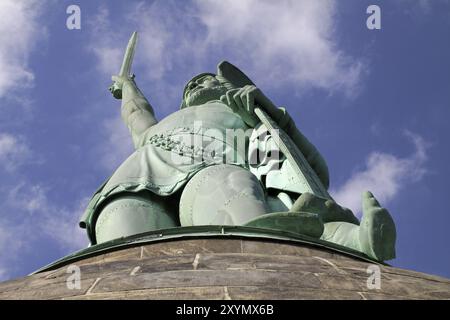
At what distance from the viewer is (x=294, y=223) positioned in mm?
6031

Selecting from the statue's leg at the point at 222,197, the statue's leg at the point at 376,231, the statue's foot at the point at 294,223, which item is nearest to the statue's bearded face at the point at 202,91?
the statue's leg at the point at 222,197

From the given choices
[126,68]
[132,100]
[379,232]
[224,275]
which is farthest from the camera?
[126,68]

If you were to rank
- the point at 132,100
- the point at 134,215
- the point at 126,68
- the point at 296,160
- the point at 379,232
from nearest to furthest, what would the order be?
the point at 379,232, the point at 134,215, the point at 296,160, the point at 132,100, the point at 126,68

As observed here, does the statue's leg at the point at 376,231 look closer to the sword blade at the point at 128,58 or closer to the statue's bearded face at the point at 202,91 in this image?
the statue's bearded face at the point at 202,91

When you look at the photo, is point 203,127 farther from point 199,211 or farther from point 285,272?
point 285,272

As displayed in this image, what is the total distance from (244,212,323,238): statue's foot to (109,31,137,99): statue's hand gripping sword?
623 cm

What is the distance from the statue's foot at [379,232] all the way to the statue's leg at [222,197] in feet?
3.79

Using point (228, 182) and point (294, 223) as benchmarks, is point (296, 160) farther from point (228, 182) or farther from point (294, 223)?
point (294, 223)

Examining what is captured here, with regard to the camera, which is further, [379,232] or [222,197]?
[222,197]

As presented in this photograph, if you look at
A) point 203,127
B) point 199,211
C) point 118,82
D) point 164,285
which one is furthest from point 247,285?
point 118,82

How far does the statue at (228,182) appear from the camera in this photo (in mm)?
6172

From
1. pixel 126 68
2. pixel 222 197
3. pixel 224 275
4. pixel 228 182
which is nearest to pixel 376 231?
pixel 222 197

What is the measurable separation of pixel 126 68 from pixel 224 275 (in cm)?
839

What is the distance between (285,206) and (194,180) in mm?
850
